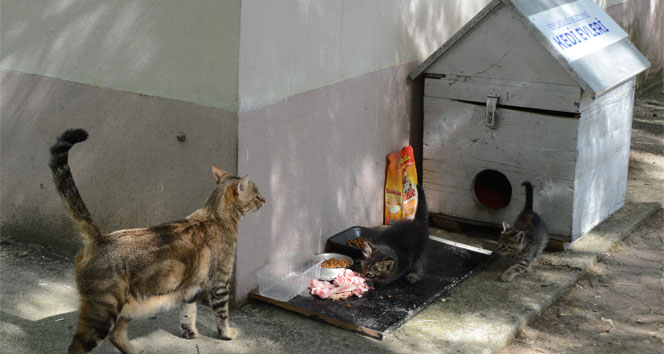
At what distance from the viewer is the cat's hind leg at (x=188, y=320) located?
4.81 metres

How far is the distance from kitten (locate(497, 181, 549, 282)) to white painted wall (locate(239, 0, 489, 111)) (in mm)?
1482

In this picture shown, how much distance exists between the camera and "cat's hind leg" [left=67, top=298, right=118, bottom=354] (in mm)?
4090

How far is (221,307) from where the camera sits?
15.5 ft

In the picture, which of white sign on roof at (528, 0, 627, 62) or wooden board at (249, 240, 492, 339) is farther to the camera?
white sign on roof at (528, 0, 627, 62)

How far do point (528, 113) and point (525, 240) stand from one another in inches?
38.0

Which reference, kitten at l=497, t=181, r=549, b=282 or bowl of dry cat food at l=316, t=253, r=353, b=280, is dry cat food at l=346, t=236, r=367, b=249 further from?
kitten at l=497, t=181, r=549, b=282

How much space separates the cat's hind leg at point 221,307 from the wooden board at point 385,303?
0.50 m

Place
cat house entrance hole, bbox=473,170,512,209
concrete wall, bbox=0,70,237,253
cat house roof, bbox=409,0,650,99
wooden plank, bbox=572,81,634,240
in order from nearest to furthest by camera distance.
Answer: concrete wall, bbox=0,70,237,253
cat house roof, bbox=409,0,650,99
wooden plank, bbox=572,81,634,240
cat house entrance hole, bbox=473,170,512,209

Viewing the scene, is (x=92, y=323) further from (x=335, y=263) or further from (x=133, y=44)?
(x=335, y=263)

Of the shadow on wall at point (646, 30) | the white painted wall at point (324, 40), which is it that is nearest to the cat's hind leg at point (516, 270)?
the white painted wall at point (324, 40)

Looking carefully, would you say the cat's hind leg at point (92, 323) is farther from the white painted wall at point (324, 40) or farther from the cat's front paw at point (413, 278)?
the cat's front paw at point (413, 278)

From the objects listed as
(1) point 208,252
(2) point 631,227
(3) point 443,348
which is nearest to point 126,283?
(1) point 208,252

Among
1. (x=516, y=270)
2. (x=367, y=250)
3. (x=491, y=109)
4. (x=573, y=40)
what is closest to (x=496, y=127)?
(x=491, y=109)

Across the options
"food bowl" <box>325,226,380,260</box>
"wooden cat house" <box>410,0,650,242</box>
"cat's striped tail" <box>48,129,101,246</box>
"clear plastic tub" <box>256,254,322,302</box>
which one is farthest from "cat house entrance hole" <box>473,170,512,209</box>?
"cat's striped tail" <box>48,129,101,246</box>
